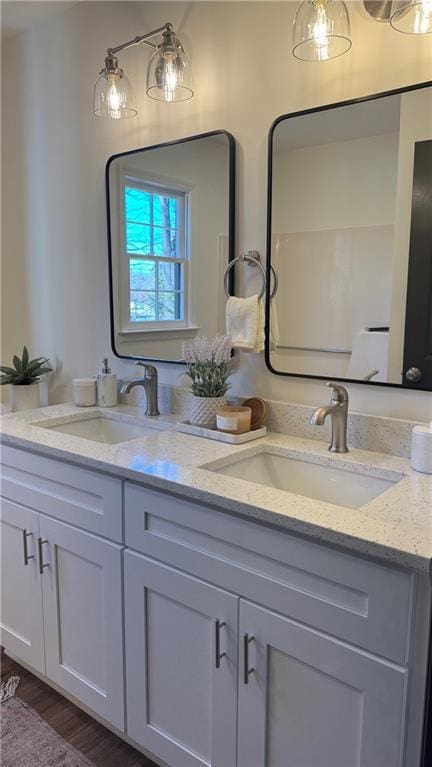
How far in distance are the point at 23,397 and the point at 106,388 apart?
44 cm

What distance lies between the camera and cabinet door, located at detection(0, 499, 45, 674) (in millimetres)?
1729

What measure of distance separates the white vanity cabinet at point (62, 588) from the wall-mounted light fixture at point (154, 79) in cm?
125

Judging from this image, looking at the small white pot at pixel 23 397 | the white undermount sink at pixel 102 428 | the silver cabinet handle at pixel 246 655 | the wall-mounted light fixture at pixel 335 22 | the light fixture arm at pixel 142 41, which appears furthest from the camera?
the small white pot at pixel 23 397

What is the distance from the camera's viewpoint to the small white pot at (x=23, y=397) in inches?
89.7

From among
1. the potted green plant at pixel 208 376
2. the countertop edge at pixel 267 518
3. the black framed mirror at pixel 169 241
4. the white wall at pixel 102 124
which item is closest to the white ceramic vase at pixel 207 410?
the potted green plant at pixel 208 376

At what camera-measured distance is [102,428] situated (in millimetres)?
2061

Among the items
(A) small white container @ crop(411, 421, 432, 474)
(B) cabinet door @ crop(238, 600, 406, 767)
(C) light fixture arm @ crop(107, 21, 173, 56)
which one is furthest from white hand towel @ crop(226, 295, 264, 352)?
(C) light fixture arm @ crop(107, 21, 173, 56)

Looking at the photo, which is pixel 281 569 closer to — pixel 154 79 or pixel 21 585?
pixel 21 585

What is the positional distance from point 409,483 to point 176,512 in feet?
1.85

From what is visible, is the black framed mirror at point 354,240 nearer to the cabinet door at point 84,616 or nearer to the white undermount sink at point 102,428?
the white undermount sink at point 102,428

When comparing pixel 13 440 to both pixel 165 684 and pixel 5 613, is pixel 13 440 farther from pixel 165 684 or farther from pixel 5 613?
pixel 165 684

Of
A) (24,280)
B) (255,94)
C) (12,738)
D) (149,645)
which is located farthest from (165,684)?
(24,280)

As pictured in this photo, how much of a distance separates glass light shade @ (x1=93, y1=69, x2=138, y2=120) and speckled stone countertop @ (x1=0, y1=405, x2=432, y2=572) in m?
1.10

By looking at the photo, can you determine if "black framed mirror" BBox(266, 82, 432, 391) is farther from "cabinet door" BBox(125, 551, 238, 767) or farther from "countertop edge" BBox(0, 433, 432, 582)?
"cabinet door" BBox(125, 551, 238, 767)
